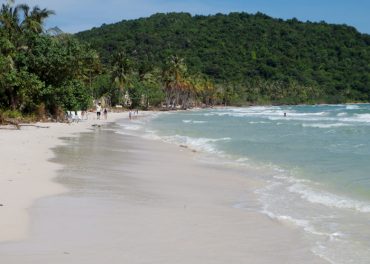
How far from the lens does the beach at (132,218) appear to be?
6137 millimetres

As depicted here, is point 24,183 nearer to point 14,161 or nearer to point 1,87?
point 14,161

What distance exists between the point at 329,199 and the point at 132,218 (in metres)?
4.27

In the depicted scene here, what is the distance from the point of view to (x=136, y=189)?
10.9 meters

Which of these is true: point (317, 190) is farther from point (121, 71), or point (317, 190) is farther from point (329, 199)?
point (121, 71)

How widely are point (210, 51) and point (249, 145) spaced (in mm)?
164231

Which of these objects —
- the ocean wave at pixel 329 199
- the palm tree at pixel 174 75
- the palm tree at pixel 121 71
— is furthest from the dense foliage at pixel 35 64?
the palm tree at pixel 174 75

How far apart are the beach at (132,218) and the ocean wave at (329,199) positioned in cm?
106

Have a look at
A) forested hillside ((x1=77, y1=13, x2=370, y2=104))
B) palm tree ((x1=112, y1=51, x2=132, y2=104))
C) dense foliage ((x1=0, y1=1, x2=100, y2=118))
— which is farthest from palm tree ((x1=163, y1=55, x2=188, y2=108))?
dense foliage ((x1=0, y1=1, x2=100, y2=118))

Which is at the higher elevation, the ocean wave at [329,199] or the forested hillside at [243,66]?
the forested hillside at [243,66]

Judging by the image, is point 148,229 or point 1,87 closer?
point 148,229

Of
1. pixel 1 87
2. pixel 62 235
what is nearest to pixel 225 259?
pixel 62 235

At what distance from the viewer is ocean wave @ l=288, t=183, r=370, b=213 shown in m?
9.54

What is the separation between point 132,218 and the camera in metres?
7.98

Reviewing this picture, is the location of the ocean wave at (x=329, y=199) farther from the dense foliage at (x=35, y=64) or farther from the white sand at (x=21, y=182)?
the dense foliage at (x=35, y=64)
